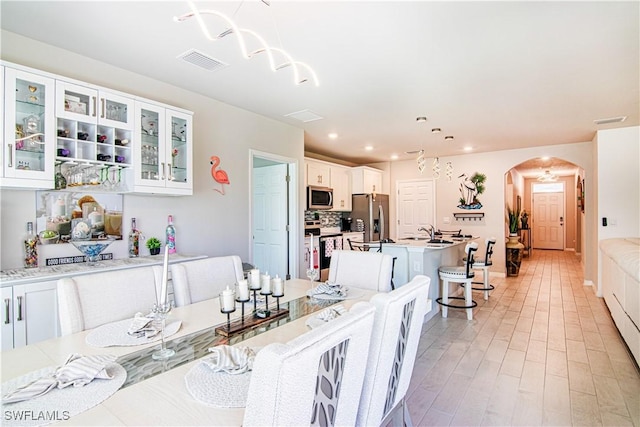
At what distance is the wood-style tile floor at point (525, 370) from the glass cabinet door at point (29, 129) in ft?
9.89

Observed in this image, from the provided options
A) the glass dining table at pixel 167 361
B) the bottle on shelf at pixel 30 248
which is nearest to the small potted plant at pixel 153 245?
the bottle on shelf at pixel 30 248

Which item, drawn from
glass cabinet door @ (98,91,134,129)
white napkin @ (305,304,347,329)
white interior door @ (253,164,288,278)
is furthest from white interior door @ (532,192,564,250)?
glass cabinet door @ (98,91,134,129)

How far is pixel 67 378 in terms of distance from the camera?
1001mm

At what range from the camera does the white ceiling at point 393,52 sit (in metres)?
2.05

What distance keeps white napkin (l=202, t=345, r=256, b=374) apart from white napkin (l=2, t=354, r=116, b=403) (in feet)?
1.04

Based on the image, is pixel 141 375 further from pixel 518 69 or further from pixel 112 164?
pixel 518 69

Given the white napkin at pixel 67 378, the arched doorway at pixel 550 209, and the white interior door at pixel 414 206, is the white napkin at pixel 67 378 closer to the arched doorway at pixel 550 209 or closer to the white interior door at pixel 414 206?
the white interior door at pixel 414 206

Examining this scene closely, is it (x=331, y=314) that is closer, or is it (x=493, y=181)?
(x=331, y=314)

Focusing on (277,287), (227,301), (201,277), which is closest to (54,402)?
(227,301)

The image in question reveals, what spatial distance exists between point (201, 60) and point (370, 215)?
4844mm

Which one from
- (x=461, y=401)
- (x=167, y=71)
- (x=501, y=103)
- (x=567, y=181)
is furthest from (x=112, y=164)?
(x=567, y=181)

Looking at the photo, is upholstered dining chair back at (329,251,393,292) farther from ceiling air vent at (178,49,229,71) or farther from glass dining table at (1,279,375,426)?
ceiling air vent at (178,49,229,71)

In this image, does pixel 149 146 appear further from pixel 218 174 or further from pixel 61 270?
pixel 61 270

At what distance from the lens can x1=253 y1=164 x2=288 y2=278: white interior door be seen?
4809 millimetres
